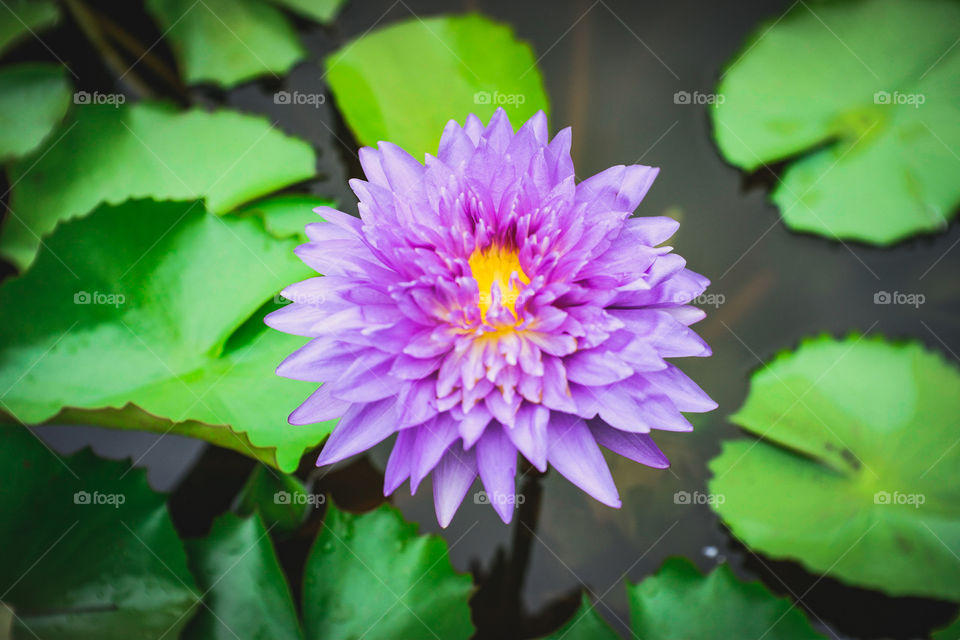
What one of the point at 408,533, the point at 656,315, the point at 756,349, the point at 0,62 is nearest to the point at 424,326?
the point at 656,315

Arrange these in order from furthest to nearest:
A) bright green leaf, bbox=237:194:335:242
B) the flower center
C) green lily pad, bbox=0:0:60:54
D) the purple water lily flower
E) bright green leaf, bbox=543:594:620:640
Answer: green lily pad, bbox=0:0:60:54, bright green leaf, bbox=237:194:335:242, bright green leaf, bbox=543:594:620:640, the flower center, the purple water lily flower

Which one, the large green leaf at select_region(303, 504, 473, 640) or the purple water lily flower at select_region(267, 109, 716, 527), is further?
the large green leaf at select_region(303, 504, 473, 640)

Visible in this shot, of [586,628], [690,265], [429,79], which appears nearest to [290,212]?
[429,79]

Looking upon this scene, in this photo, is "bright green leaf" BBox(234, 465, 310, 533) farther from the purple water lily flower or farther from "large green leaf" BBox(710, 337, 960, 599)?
"large green leaf" BBox(710, 337, 960, 599)

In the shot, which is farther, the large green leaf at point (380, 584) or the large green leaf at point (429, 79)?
the large green leaf at point (429, 79)

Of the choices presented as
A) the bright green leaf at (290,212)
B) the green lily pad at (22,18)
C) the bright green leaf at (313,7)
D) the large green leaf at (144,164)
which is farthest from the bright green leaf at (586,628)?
the green lily pad at (22,18)

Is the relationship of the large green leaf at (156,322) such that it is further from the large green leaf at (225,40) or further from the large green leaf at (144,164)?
the large green leaf at (225,40)

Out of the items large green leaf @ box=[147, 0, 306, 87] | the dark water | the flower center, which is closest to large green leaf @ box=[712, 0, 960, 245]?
the dark water
